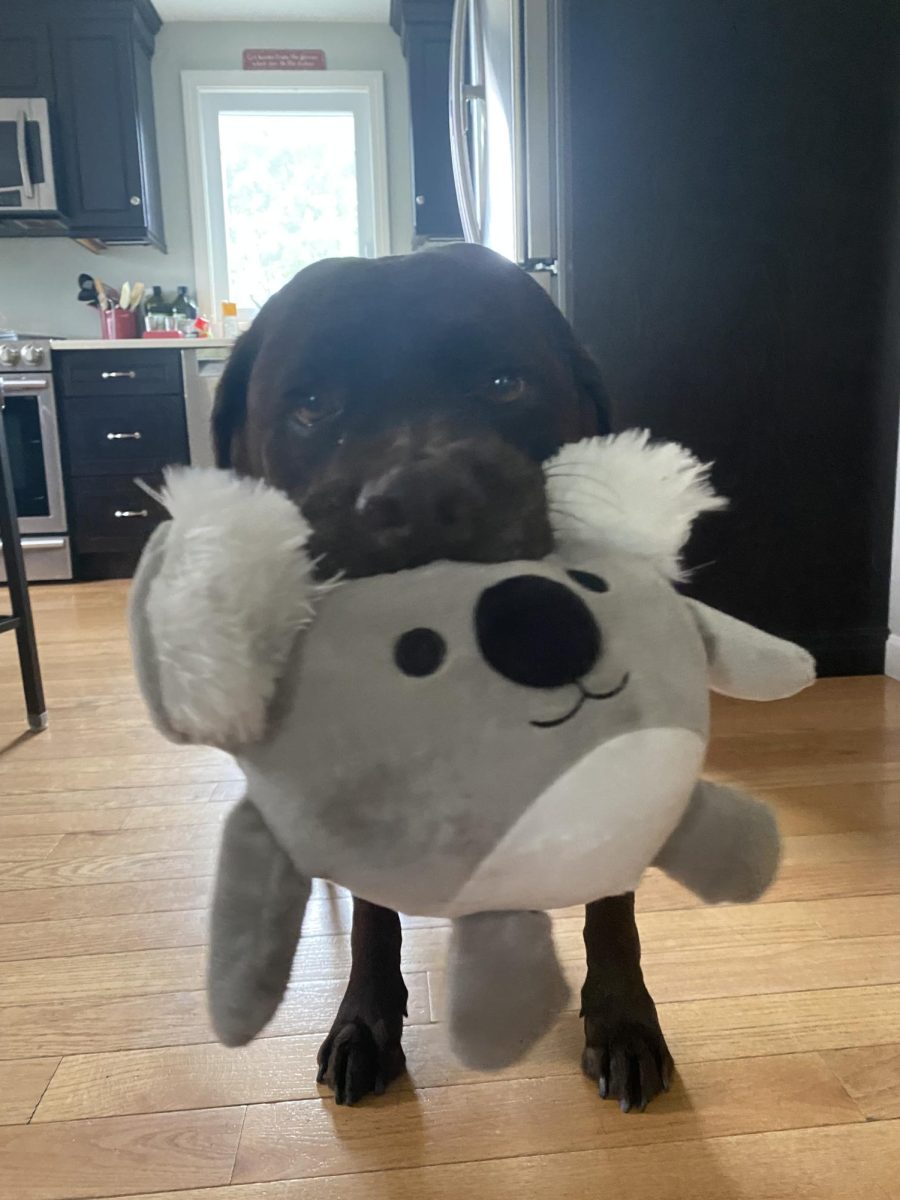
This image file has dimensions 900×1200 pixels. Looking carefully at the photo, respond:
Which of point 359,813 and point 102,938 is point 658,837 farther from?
point 102,938

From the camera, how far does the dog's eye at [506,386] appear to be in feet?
2.08

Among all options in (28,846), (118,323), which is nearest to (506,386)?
(28,846)

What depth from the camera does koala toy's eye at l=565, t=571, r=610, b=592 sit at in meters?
0.46

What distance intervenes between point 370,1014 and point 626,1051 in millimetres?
221

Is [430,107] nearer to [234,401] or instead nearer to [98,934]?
[234,401]

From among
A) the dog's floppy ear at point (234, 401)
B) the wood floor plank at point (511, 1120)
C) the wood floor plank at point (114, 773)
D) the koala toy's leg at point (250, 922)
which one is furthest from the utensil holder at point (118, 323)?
the koala toy's leg at point (250, 922)

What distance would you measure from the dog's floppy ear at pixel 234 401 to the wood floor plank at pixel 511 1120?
0.55m

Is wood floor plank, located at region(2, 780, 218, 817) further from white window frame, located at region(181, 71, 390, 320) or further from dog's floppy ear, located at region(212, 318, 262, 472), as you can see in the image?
white window frame, located at region(181, 71, 390, 320)

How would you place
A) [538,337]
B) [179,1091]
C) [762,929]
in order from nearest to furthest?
[538,337]
[179,1091]
[762,929]

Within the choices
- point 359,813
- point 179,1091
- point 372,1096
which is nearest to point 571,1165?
point 372,1096

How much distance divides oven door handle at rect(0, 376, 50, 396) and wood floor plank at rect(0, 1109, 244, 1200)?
303 centimetres

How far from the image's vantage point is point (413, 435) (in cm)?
57

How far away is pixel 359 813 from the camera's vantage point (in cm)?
42

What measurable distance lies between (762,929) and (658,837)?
659 millimetres
